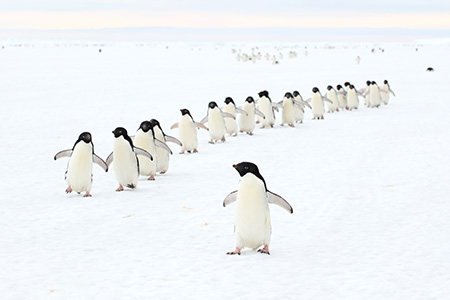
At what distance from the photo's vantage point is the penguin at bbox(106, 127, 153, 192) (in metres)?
7.11

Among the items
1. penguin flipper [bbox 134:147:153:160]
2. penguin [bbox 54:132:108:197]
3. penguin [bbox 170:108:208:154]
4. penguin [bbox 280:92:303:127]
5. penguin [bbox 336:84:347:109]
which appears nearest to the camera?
penguin [bbox 54:132:108:197]

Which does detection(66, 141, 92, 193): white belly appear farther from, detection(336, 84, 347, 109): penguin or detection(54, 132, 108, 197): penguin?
detection(336, 84, 347, 109): penguin

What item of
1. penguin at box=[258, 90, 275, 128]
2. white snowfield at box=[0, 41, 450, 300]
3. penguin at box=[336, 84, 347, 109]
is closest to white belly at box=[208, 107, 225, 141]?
white snowfield at box=[0, 41, 450, 300]

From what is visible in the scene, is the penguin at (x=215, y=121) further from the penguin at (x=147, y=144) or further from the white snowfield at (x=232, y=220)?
the penguin at (x=147, y=144)

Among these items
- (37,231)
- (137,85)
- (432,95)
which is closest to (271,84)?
(137,85)

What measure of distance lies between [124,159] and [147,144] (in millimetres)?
758

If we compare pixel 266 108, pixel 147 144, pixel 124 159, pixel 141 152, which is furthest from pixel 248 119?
pixel 124 159

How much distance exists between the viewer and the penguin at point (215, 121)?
10789 millimetres

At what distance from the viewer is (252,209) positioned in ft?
15.7

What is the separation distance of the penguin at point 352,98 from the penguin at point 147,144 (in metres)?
9.50

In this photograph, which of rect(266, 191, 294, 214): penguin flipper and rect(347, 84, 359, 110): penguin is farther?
rect(347, 84, 359, 110): penguin

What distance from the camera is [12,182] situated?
7.95 metres

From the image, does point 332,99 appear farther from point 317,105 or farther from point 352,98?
point 317,105

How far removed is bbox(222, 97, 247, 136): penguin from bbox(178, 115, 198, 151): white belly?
5.70ft
